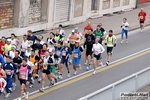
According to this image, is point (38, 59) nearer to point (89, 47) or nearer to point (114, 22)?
point (89, 47)

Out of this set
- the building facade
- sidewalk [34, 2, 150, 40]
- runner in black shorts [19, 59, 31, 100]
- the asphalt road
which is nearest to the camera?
runner in black shorts [19, 59, 31, 100]

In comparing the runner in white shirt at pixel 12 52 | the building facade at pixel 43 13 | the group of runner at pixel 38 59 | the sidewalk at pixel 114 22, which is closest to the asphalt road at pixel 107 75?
the group of runner at pixel 38 59

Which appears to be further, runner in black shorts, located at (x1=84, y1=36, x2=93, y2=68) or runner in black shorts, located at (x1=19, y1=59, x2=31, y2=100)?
runner in black shorts, located at (x1=84, y1=36, x2=93, y2=68)

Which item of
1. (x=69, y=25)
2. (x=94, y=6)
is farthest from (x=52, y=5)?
(x=94, y=6)

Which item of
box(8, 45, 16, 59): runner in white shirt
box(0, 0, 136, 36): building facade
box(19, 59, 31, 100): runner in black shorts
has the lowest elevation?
box(19, 59, 31, 100): runner in black shorts

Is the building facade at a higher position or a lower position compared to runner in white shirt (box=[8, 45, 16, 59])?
higher

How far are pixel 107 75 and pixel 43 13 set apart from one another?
1035 cm

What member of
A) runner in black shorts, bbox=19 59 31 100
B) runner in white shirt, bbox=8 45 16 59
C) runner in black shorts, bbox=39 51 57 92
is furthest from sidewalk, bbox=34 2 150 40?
runner in black shorts, bbox=19 59 31 100

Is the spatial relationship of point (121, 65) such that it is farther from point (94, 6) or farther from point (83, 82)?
point (94, 6)

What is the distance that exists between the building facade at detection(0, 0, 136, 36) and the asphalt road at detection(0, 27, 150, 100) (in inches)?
177

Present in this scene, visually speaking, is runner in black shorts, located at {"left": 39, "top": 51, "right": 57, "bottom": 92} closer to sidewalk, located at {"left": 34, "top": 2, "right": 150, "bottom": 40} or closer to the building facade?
the building facade

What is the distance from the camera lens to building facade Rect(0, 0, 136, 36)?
1049 inches

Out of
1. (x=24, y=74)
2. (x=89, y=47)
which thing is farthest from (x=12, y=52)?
(x=89, y=47)

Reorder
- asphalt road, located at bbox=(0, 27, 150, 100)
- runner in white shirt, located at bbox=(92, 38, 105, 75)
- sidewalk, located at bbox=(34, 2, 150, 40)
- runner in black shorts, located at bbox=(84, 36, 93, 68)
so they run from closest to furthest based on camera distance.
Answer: asphalt road, located at bbox=(0, 27, 150, 100) < runner in white shirt, located at bbox=(92, 38, 105, 75) < runner in black shorts, located at bbox=(84, 36, 93, 68) < sidewalk, located at bbox=(34, 2, 150, 40)
